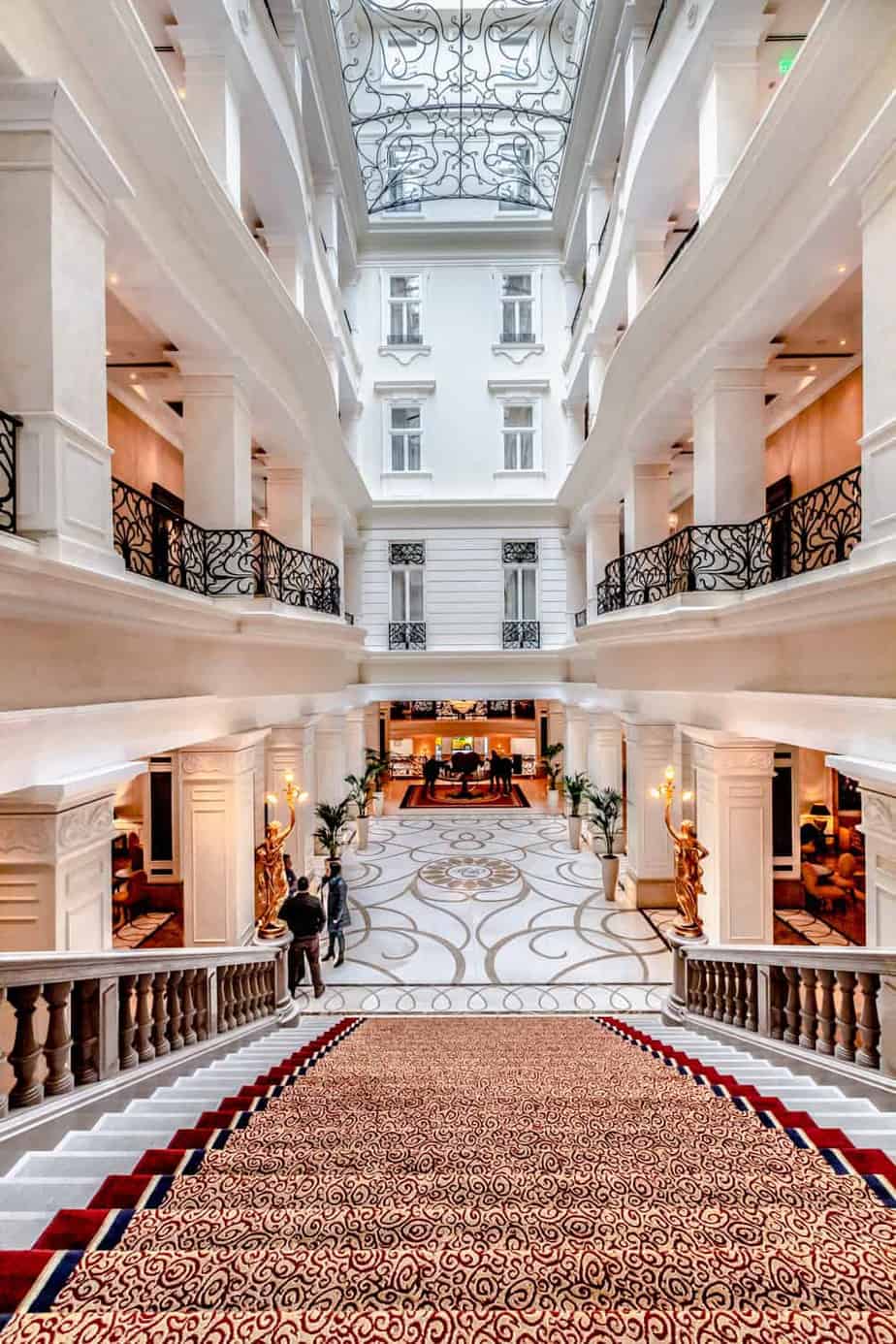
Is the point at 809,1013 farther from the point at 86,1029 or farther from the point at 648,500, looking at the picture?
the point at 648,500

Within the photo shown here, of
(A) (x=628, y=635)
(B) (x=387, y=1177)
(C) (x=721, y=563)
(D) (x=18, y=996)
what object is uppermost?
(C) (x=721, y=563)

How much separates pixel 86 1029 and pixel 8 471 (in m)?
2.86

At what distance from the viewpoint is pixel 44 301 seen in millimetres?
3652

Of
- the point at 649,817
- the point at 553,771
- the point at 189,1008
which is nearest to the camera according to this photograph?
the point at 189,1008

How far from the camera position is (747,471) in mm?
6348

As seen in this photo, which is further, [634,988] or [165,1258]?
[634,988]

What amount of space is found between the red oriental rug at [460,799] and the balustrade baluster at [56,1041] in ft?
49.3

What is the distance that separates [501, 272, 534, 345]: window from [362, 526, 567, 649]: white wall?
15.1 feet

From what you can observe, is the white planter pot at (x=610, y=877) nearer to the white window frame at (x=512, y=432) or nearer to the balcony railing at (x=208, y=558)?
the balcony railing at (x=208, y=558)

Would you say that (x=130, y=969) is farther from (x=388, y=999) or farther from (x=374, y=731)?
(x=374, y=731)

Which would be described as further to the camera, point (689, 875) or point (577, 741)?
point (577, 741)

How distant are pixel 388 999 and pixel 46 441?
249 inches

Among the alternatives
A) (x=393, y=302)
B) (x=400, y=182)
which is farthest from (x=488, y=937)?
(x=400, y=182)

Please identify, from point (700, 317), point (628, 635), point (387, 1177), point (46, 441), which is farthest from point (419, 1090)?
point (700, 317)
